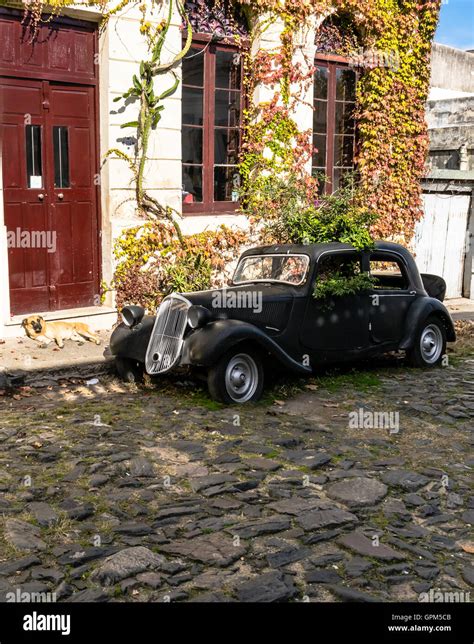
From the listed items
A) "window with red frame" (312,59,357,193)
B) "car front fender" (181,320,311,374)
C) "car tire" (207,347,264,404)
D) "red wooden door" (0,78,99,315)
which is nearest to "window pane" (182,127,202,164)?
"red wooden door" (0,78,99,315)

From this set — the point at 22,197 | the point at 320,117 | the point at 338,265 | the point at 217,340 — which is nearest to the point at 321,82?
the point at 320,117

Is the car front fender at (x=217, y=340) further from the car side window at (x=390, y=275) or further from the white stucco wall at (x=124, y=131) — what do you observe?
the white stucco wall at (x=124, y=131)

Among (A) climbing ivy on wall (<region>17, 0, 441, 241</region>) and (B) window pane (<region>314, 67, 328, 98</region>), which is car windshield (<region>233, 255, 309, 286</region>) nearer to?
(A) climbing ivy on wall (<region>17, 0, 441, 241</region>)

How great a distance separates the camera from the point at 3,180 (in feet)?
31.3

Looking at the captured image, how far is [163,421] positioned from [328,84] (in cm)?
853

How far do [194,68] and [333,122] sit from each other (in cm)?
318

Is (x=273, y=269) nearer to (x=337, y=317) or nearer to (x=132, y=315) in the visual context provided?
(x=337, y=317)

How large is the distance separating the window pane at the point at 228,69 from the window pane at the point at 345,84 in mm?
2329

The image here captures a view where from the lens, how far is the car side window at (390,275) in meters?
9.20

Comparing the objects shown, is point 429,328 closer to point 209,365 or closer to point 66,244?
point 209,365

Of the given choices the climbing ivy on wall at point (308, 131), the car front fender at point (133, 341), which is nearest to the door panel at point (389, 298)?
the climbing ivy on wall at point (308, 131)

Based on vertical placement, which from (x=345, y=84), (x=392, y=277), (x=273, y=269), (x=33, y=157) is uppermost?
(x=345, y=84)

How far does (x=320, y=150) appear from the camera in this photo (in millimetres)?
13555

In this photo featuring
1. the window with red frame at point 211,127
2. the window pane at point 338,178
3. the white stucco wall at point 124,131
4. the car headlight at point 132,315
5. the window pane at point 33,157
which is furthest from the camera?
the window pane at point 338,178
